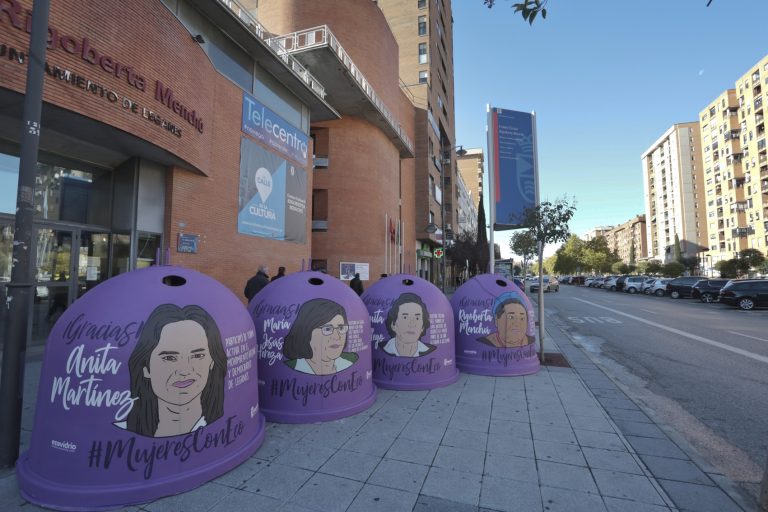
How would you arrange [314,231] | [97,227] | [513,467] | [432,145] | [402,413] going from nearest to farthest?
[513,467] < [402,413] < [97,227] < [314,231] < [432,145]

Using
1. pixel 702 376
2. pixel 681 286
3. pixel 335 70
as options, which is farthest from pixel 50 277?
pixel 681 286

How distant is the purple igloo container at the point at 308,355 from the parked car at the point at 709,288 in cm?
3027

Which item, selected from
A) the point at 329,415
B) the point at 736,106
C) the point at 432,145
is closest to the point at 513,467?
the point at 329,415

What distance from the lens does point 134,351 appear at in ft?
9.68

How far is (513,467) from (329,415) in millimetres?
2127

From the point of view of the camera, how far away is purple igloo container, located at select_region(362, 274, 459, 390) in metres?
5.93

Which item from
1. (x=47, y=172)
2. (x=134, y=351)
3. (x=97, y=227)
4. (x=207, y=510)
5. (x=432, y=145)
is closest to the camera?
(x=207, y=510)

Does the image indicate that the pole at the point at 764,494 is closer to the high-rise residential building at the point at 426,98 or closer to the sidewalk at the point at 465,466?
the sidewalk at the point at 465,466

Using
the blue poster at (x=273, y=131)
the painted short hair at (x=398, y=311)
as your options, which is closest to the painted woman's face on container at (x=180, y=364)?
the painted short hair at (x=398, y=311)

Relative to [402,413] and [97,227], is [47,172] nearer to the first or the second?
[97,227]

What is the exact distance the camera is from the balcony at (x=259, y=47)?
11.5m

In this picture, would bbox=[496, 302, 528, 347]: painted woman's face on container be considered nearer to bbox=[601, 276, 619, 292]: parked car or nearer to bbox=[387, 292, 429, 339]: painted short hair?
bbox=[387, 292, 429, 339]: painted short hair

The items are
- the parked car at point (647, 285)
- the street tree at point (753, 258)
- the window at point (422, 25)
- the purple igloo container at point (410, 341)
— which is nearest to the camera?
the purple igloo container at point (410, 341)

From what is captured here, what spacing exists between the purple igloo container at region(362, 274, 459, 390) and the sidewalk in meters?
0.61
